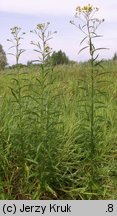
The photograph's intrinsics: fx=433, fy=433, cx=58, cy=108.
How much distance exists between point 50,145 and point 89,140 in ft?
1.31

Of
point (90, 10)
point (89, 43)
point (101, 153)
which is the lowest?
point (101, 153)

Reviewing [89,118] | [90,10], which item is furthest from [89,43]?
[89,118]

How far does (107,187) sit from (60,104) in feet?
5.60

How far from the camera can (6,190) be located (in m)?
3.88

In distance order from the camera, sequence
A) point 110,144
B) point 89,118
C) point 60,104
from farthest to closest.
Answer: point 60,104, point 110,144, point 89,118
